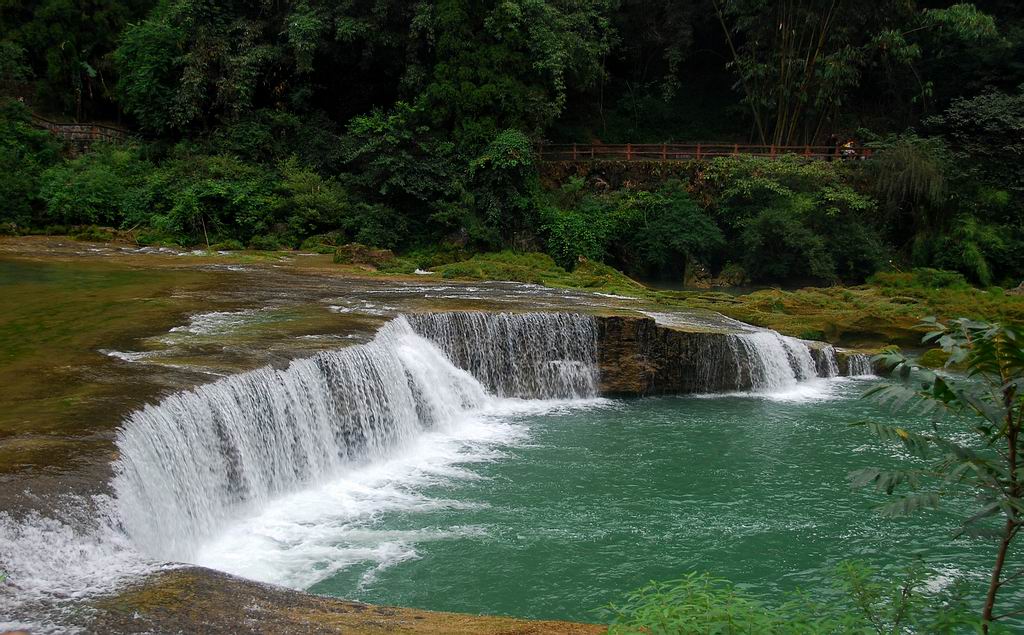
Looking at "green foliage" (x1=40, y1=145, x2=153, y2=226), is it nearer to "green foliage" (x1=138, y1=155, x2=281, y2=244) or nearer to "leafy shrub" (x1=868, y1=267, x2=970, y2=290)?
"green foliage" (x1=138, y1=155, x2=281, y2=244)

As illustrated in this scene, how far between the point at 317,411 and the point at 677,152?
2353cm

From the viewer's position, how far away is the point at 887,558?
8.77 m

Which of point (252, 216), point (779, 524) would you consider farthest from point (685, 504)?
point (252, 216)

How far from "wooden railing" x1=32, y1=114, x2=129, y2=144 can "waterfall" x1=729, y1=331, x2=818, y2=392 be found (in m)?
24.2

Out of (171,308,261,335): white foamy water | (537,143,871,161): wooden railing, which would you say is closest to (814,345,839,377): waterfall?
(171,308,261,335): white foamy water

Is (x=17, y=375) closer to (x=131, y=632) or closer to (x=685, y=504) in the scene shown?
(x=131, y=632)

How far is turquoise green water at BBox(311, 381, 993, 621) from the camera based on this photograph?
315 inches

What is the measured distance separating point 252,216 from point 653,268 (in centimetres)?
1342

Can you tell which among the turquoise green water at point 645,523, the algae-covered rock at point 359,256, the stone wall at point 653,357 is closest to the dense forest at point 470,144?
the algae-covered rock at point 359,256

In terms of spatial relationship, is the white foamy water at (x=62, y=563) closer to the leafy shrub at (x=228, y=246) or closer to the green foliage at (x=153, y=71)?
the leafy shrub at (x=228, y=246)

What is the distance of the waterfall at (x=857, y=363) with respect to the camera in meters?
17.9

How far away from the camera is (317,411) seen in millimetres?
11141

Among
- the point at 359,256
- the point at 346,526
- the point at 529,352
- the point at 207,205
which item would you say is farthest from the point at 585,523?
the point at 207,205

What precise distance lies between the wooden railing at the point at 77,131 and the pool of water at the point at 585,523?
76.2 ft
